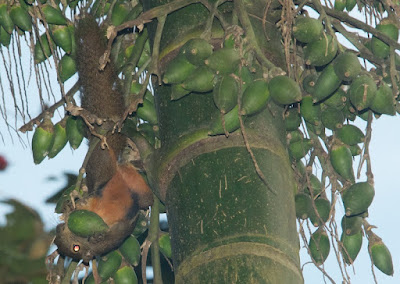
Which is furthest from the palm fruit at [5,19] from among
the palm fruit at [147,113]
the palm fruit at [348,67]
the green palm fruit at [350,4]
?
the green palm fruit at [350,4]

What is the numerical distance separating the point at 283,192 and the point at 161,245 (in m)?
0.76

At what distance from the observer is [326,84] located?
2500mm

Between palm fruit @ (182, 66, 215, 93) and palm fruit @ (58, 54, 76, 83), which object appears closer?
palm fruit @ (182, 66, 215, 93)

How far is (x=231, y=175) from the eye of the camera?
2.16 meters

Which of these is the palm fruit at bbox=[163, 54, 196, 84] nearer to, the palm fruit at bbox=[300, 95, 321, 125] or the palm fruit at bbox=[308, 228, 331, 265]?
the palm fruit at bbox=[300, 95, 321, 125]

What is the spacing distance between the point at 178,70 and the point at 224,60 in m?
0.20

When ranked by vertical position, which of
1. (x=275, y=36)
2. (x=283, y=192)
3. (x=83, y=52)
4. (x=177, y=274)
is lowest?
(x=177, y=274)

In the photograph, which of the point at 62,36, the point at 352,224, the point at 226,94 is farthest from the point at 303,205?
the point at 62,36

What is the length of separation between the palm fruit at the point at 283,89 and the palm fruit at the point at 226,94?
0.11 m

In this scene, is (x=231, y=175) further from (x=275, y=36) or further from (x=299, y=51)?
(x=299, y=51)

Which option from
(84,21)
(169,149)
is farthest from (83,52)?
(169,149)

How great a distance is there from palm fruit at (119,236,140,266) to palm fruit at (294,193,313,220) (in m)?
0.64

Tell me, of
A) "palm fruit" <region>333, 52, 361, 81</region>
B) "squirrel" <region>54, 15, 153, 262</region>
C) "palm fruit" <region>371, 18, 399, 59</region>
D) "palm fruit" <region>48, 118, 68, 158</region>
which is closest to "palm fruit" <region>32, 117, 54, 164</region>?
"palm fruit" <region>48, 118, 68, 158</region>

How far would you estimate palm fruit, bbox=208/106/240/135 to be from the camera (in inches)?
86.5
